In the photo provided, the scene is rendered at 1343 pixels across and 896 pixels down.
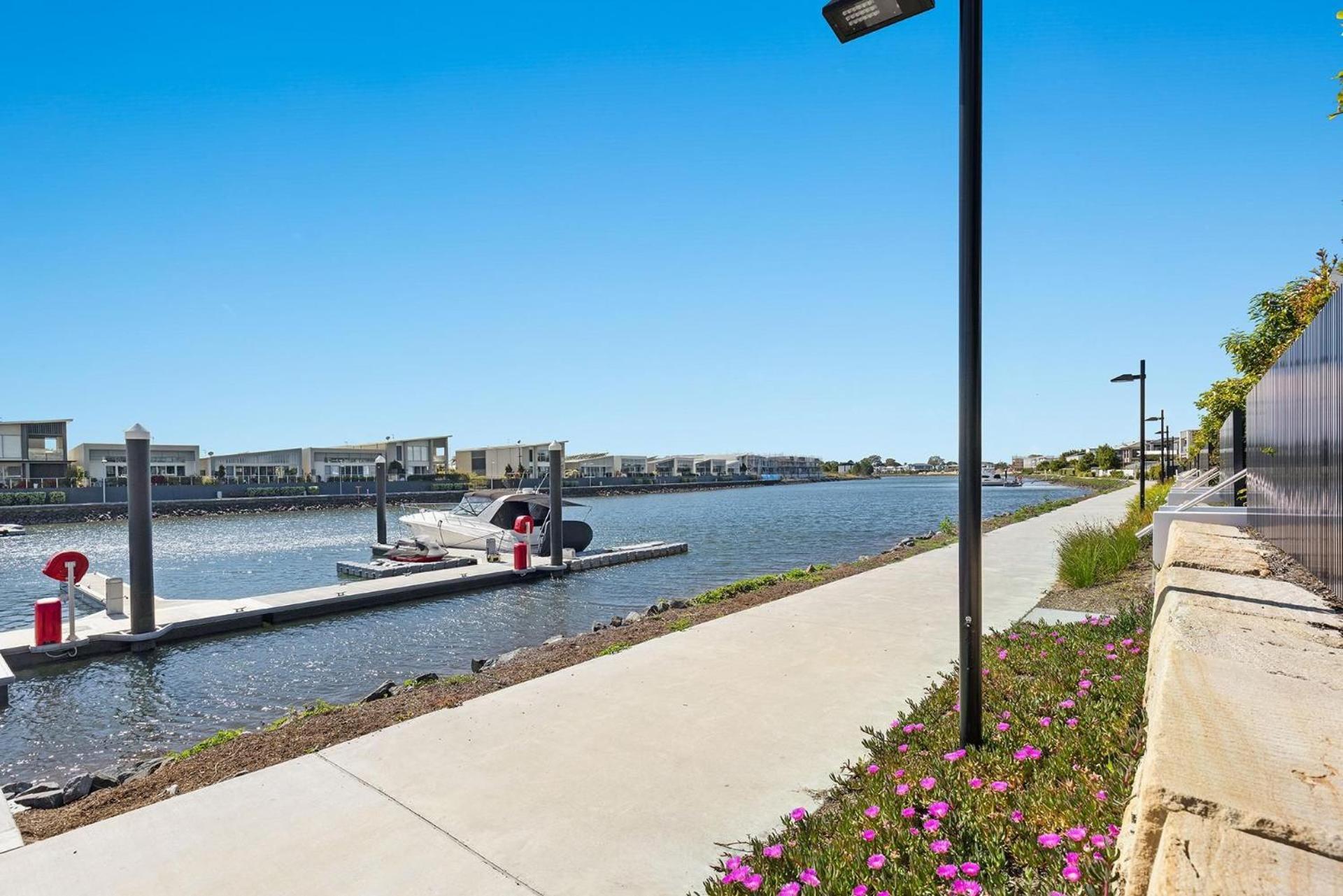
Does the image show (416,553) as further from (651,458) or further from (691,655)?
(651,458)

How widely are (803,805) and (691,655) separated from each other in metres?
3.18

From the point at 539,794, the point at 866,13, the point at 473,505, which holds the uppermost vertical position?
the point at 866,13

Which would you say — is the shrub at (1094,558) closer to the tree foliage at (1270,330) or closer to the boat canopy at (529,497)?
the tree foliage at (1270,330)

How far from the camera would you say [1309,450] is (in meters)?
4.32

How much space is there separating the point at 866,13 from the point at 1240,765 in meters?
3.74

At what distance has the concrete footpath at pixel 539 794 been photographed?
130 inches

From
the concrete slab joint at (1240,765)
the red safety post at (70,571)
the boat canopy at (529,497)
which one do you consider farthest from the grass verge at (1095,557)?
the boat canopy at (529,497)

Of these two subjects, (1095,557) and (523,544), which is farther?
(523,544)

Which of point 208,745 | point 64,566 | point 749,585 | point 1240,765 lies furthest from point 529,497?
point 1240,765

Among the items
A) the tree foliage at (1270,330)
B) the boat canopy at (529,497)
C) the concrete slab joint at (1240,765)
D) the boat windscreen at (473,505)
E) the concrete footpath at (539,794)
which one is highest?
the tree foliage at (1270,330)

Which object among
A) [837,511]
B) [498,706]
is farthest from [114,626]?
[837,511]

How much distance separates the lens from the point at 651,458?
12512cm

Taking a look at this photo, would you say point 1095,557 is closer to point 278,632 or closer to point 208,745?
point 208,745

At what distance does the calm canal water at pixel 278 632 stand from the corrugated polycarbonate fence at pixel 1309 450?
8.87 m
